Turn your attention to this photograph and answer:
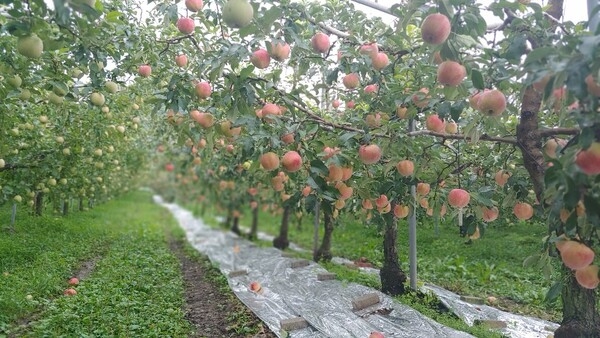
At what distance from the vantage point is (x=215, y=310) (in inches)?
206

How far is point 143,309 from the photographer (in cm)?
471

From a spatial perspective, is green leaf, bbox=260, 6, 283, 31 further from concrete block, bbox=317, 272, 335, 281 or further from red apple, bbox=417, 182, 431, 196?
concrete block, bbox=317, 272, 335, 281

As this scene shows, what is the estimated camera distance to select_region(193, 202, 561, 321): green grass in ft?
17.6

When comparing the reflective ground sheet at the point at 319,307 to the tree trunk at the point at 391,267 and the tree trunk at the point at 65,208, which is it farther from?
the tree trunk at the point at 65,208

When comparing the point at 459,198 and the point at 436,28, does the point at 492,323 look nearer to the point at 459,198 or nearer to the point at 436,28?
the point at 459,198

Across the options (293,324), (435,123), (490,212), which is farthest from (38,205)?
(490,212)

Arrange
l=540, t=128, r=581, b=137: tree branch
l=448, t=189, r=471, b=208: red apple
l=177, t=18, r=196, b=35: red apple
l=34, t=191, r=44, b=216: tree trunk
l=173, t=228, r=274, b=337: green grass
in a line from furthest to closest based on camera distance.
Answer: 1. l=34, t=191, r=44, b=216: tree trunk
2. l=173, t=228, r=274, b=337: green grass
3. l=177, t=18, r=196, b=35: red apple
4. l=448, t=189, r=471, b=208: red apple
5. l=540, t=128, r=581, b=137: tree branch

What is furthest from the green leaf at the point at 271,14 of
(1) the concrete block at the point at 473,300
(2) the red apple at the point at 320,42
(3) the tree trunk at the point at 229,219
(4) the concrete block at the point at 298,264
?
(3) the tree trunk at the point at 229,219

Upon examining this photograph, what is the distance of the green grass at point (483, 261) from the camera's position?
211 inches

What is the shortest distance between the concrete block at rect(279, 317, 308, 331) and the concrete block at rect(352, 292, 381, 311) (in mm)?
531

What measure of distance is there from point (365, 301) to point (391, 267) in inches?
31.4

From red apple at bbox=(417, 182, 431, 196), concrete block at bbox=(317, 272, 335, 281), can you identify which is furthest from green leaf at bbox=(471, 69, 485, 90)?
concrete block at bbox=(317, 272, 335, 281)

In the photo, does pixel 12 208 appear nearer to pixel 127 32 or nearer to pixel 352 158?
pixel 127 32

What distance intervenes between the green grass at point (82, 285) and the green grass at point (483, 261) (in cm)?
216
